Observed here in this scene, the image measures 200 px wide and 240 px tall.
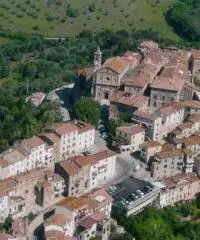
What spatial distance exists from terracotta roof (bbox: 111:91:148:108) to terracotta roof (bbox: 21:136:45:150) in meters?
10.3

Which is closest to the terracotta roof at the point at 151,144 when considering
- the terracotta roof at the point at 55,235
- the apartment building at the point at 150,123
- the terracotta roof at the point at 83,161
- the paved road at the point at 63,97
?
the apartment building at the point at 150,123

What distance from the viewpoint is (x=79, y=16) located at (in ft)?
417

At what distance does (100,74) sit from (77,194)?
1660 cm

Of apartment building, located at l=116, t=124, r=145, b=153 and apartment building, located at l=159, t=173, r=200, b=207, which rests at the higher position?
apartment building, located at l=116, t=124, r=145, b=153

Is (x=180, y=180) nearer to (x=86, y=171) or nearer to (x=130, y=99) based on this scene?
(x=86, y=171)

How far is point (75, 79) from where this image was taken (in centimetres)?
9081

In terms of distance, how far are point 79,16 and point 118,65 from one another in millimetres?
46143

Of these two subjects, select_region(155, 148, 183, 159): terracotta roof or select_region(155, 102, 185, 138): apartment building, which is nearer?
select_region(155, 148, 183, 159): terracotta roof

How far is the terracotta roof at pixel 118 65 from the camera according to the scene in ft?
266

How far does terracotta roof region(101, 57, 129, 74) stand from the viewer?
8103 centimetres

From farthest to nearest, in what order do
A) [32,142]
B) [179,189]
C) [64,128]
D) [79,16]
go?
[79,16] < [64,128] < [179,189] < [32,142]

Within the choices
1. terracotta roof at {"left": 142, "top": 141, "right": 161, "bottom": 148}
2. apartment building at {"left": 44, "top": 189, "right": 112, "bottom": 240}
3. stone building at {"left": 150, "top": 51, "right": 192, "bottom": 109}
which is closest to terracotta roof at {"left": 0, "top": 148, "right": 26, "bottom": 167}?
apartment building at {"left": 44, "top": 189, "right": 112, "bottom": 240}

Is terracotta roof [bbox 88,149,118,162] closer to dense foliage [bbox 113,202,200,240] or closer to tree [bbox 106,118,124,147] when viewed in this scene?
tree [bbox 106,118,124,147]

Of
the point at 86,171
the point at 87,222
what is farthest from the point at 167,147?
the point at 87,222
